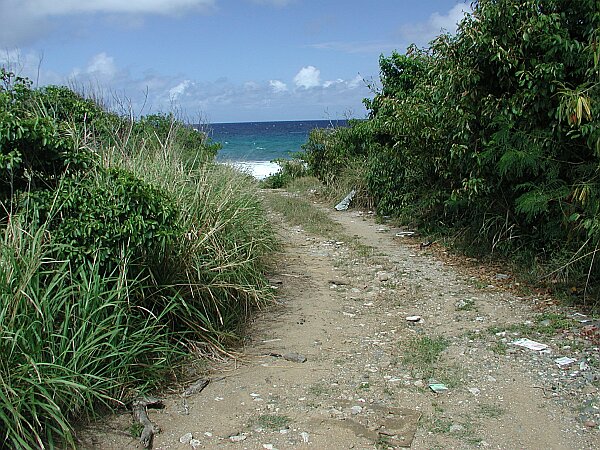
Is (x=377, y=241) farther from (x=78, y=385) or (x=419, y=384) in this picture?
(x=78, y=385)

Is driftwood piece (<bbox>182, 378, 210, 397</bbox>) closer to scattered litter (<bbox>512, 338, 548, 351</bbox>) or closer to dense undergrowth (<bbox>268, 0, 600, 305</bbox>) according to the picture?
scattered litter (<bbox>512, 338, 548, 351</bbox>)

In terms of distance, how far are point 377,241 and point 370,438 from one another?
6390 millimetres

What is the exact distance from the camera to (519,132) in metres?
6.91

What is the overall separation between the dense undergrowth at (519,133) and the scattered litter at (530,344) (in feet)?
3.56

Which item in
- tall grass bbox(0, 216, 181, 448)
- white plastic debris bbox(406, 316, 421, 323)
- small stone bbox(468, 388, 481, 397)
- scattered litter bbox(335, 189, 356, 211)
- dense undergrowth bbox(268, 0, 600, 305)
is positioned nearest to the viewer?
tall grass bbox(0, 216, 181, 448)

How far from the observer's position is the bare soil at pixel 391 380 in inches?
154

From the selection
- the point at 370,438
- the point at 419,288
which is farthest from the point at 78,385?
the point at 419,288

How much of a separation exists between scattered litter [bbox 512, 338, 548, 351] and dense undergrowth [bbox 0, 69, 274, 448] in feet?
7.92

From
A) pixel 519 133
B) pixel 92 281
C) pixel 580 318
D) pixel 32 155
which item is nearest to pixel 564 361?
pixel 580 318

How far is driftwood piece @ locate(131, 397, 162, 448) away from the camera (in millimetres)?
3844

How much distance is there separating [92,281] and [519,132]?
15.7ft

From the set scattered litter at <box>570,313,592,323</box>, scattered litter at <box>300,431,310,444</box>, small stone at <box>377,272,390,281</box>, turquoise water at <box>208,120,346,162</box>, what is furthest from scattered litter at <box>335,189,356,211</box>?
scattered litter at <box>300,431,310,444</box>

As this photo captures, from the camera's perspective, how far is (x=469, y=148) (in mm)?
7875

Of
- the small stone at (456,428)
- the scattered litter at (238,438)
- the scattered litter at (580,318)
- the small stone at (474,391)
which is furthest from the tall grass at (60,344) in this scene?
the scattered litter at (580,318)
